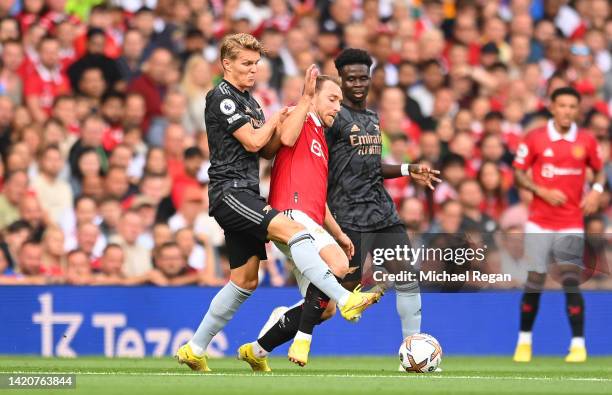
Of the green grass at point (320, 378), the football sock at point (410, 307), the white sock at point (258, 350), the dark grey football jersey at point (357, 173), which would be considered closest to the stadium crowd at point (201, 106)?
the green grass at point (320, 378)

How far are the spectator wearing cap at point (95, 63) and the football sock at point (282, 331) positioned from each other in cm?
677

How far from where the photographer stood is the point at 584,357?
1262cm

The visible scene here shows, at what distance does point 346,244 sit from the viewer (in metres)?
10.2

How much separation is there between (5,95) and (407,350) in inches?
285

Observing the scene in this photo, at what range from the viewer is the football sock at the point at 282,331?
31.5 ft

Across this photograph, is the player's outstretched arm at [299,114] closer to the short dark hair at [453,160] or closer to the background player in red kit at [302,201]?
the background player in red kit at [302,201]

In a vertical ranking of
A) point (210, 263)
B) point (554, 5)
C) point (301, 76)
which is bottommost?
point (210, 263)

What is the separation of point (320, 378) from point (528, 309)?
427cm

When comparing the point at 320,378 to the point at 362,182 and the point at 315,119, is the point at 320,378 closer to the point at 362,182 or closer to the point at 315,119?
the point at 315,119

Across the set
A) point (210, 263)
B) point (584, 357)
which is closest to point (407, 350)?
point (584, 357)

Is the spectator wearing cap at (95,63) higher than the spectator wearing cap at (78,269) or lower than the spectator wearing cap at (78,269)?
higher

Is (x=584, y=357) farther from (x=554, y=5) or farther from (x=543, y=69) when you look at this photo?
(x=554, y=5)

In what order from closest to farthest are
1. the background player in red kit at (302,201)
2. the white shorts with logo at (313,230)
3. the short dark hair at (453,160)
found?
the background player in red kit at (302,201), the white shorts with logo at (313,230), the short dark hair at (453,160)

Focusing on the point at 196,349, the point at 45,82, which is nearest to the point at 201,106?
the point at 45,82
